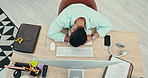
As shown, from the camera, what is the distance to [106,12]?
253cm

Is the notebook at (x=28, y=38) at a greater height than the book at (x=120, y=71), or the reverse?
the notebook at (x=28, y=38)

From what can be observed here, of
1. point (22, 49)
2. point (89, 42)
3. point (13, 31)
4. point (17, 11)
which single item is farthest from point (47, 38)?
point (17, 11)

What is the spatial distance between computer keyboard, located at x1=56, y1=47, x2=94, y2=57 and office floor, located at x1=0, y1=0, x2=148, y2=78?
1.05 metres

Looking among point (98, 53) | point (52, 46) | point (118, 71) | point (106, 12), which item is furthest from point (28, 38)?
point (106, 12)

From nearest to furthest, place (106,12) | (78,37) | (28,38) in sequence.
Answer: (78,37) < (28,38) < (106,12)

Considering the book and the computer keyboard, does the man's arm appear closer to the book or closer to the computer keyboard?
the computer keyboard

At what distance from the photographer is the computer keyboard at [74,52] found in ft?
4.71

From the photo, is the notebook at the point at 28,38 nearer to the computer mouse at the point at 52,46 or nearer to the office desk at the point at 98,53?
the office desk at the point at 98,53

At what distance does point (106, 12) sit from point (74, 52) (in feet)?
4.38

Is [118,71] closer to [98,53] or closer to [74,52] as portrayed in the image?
[98,53]

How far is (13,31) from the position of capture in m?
2.32

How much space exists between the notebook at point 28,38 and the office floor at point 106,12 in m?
0.91

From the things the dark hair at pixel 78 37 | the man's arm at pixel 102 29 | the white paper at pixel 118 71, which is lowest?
the white paper at pixel 118 71

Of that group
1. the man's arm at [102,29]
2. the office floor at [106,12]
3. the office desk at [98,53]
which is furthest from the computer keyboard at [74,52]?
the office floor at [106,12]
